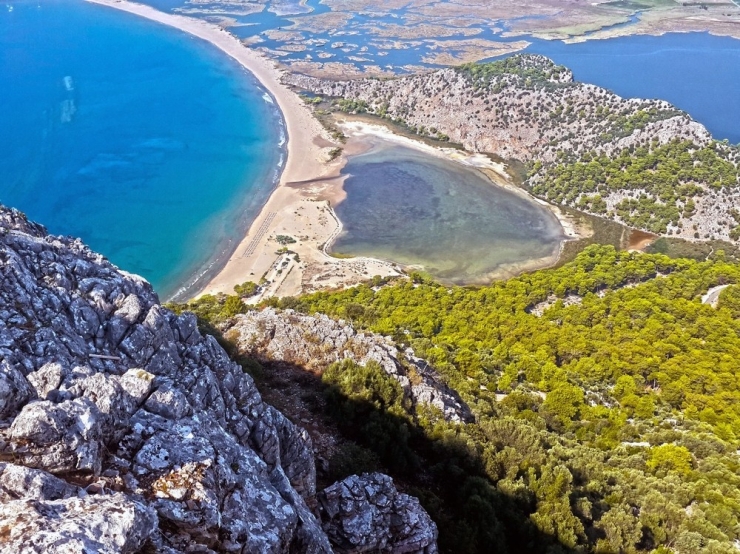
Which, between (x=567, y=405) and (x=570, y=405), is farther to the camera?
(x=570, y=405)

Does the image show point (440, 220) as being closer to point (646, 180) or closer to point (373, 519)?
point (646, 180)

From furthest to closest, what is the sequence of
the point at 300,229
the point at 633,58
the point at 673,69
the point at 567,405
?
the point at 633,58
the point at 673,69
the point at 300,229
the point at 567,405

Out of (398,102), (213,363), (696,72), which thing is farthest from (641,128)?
(213,363)

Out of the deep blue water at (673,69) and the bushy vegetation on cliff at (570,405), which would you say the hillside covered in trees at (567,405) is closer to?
the bushy vegetation on cliff at (570,405)

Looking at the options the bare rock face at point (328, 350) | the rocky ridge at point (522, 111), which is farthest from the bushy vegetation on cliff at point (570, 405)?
the rocky ridge at point (522, 111)

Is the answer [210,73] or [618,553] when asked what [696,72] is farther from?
[618,553]

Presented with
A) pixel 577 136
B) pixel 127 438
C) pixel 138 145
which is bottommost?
pixel 138 145

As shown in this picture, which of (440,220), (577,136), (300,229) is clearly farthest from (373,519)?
(577,136)

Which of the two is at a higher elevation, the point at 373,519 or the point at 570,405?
the point at 373,519
